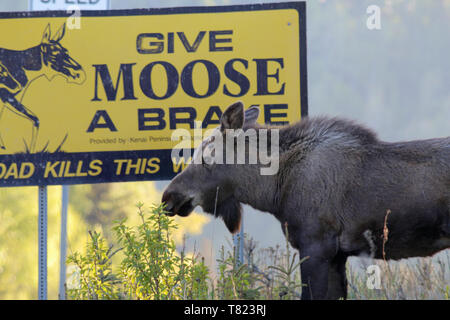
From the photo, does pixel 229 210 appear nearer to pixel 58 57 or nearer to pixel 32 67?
pixel 58 57

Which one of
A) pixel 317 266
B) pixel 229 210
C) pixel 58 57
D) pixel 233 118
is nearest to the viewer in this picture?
pixel 317 266

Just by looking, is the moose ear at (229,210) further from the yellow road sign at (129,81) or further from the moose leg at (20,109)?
the moose leg at (20,109)

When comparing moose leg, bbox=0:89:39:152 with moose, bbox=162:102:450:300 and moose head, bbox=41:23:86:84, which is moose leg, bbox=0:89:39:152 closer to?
moose head, bbox=41:23:86:84

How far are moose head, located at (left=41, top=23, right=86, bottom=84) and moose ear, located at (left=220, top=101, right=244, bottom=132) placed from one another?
2297mm

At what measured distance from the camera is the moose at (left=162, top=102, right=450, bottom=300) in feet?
17.1

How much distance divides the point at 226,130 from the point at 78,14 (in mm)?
2682

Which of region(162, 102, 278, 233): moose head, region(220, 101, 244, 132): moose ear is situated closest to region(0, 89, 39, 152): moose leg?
region(162, 102, 278, 233): moose head

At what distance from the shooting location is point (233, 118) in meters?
5.90

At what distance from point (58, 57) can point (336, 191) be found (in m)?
3.82

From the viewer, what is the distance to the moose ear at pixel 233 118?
5.86m

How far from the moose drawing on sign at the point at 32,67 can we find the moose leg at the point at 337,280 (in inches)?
144

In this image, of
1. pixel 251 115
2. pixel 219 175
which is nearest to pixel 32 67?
pixel 251 115
